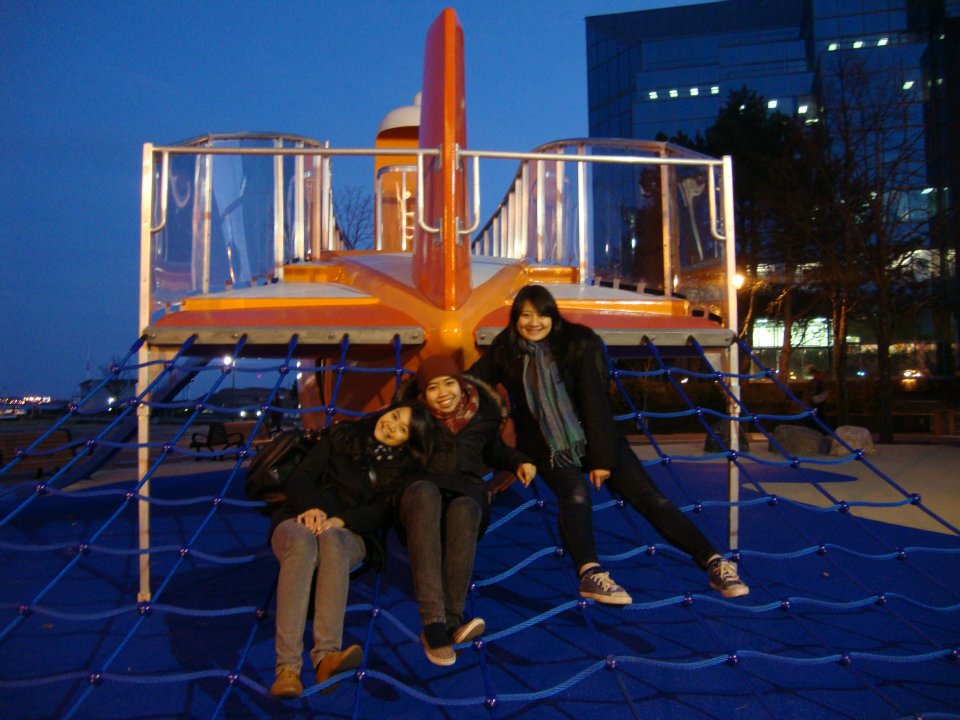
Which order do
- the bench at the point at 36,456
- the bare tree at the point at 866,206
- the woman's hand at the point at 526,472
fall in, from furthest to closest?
the bare tree at the point at 866,206
the bench at the point at 36,456
the woman's hand at the point at 526,472

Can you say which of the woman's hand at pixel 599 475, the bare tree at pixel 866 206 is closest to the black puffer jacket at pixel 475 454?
the woman's hand at pixel 599 475

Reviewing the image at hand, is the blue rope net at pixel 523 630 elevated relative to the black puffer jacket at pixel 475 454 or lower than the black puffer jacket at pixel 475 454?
lower

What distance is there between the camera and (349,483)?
2.31m

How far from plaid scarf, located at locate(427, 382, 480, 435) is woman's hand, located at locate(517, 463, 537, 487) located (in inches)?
9.3

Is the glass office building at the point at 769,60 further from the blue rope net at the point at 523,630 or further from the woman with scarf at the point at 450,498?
the woman with scarf at the point at 450,498

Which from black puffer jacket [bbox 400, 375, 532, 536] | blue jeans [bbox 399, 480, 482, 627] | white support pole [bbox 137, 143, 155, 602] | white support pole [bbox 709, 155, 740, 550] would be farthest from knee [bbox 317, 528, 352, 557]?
white support pole [bbox 709, 155, 740, 550]

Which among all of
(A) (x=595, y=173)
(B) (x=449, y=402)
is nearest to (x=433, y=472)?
(B) (x=449, y=402)

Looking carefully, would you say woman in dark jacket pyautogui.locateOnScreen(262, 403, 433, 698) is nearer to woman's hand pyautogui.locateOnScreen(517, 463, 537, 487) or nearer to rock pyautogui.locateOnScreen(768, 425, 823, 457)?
woman's hand pyautogui.locateOnScreen(517, 463, 537, 487)

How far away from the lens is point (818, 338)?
62.4ft

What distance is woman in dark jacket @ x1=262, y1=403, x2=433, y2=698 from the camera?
74.9 inches

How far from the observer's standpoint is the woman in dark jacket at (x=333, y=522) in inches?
74.9

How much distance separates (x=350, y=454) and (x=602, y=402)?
0.85m

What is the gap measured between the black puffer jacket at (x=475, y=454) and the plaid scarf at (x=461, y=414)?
0.05ft

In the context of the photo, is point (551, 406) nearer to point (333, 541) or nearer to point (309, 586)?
point (333, 541)
